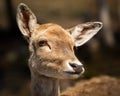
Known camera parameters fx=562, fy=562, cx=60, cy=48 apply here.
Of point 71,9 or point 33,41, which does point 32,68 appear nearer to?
point 33,41

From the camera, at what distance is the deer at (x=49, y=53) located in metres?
8.48

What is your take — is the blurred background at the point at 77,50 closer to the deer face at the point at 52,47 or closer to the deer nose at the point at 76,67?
the deer face at the point at 52,47

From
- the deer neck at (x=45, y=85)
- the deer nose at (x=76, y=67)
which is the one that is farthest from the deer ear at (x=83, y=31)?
the deer nose at (x=76, y=67)

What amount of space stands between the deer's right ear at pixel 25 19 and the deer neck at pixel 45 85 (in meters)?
0.91

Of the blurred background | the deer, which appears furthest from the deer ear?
the blurred background

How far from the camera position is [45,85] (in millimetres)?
9195

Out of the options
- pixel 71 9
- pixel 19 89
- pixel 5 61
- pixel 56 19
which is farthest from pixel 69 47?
pixel 71 9

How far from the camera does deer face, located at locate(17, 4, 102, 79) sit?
8.44 m

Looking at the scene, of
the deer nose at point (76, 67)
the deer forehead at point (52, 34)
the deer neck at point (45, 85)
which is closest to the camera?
the deer nose at point (76, 67)

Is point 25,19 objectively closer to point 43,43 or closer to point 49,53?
point 43,43

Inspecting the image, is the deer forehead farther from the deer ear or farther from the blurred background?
the blurred background

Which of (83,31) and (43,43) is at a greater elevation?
(43,43)

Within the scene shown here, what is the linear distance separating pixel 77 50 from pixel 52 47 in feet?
46.3

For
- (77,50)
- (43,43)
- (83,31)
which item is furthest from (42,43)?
(77,50)
